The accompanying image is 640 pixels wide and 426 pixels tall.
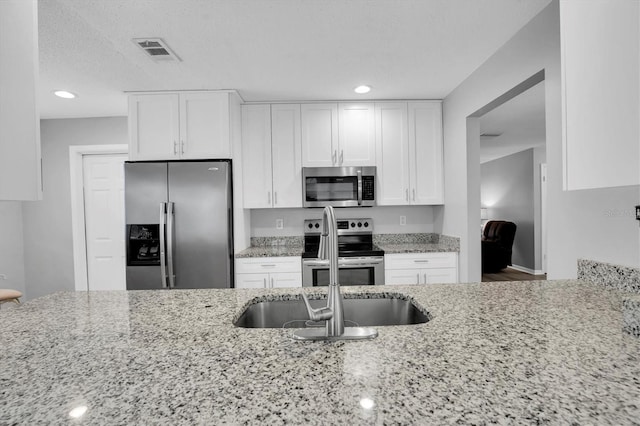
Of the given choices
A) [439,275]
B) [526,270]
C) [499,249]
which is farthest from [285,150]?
[526,270]

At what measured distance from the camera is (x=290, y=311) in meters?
1.42

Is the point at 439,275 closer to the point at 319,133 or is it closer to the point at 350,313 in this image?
the point at 319,133

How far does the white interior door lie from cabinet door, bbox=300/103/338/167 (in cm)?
228

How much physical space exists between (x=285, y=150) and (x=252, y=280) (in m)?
1.34

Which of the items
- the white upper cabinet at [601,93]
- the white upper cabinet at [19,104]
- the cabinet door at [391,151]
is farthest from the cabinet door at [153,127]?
the white upper cabinet at [601,93]

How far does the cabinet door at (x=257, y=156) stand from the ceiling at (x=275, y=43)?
0.25m

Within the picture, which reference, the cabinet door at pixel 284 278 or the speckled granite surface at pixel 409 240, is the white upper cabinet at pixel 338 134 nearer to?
the speckled granite surface at pixel 409 240

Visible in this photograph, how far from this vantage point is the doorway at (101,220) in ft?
13.2

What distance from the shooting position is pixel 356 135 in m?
3.51

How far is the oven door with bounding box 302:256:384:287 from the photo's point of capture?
314 cm

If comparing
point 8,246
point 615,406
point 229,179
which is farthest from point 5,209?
point 615,406

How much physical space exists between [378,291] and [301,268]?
181cm

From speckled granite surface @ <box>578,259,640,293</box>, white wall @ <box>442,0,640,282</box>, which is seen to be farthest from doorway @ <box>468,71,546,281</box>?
speckled granite surface @ <box>578,259,640,293</box>

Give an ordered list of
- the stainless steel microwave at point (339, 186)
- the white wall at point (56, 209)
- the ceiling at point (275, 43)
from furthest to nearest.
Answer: the white wall at point (56, 209)
the stainless steel microwave at point (339, 186)
the ceiling at point (275, 43)
